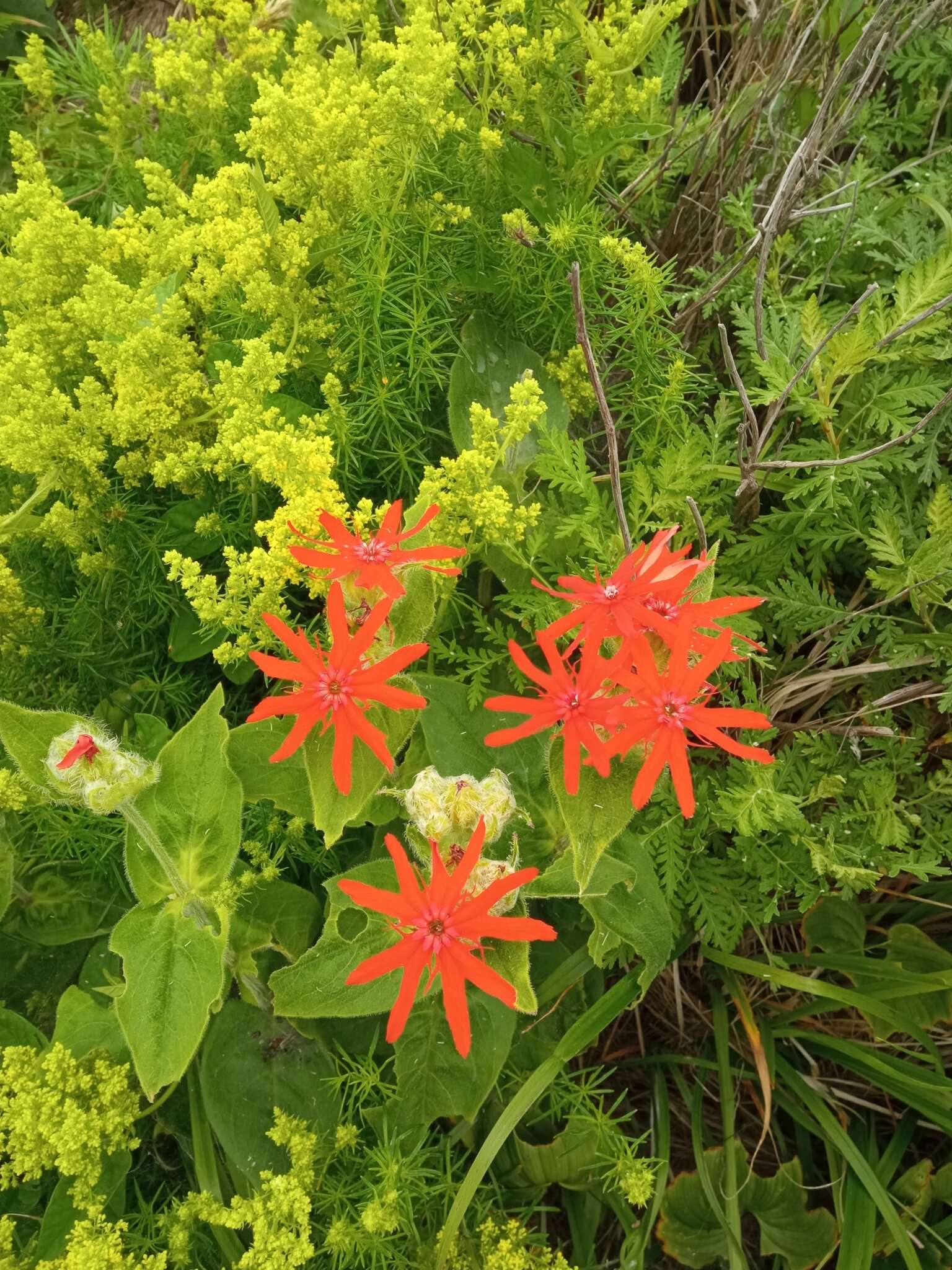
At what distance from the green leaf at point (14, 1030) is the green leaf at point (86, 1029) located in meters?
0.09

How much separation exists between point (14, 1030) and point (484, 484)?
1395 mm

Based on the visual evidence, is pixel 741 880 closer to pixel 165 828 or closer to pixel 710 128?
pixel 165 828

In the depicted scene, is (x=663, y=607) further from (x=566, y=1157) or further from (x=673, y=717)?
(x=566, y=1157)

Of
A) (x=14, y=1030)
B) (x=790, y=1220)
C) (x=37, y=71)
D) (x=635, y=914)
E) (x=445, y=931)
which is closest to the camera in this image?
(x=445, y=931)

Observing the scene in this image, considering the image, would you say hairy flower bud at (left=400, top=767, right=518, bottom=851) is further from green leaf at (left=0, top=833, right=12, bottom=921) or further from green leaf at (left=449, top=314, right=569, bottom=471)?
green leaf at (left=0, top=833, right=12, bottom=921)

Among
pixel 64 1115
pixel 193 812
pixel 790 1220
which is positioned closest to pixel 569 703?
pixel 193 812

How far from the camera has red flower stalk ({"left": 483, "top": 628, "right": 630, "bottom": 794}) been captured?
3.65 ft

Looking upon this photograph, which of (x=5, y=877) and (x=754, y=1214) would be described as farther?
(x=754, y=1214)

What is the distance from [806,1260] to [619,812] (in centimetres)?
137

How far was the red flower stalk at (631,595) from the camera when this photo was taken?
3.80 feet

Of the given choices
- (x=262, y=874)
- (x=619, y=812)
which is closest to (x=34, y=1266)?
(x=262, y=874)

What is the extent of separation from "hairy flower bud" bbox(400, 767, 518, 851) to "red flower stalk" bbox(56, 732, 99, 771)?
443 millimetres

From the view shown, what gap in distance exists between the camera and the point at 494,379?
1.97 m

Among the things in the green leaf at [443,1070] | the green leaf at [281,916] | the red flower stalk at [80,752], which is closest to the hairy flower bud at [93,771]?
the red flower stalk at [80,752]
